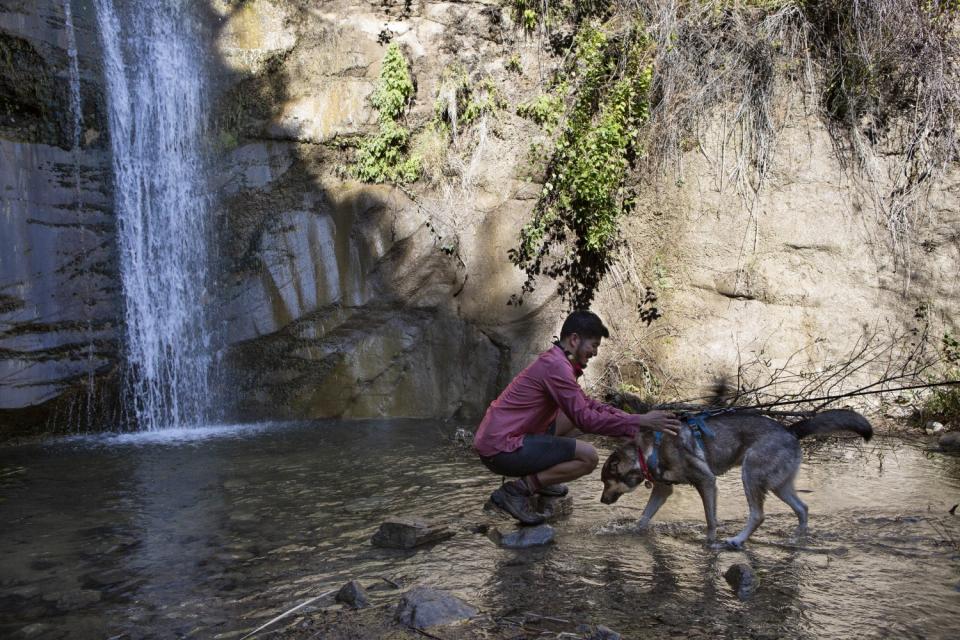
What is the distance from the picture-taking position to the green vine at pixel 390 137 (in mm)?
11141

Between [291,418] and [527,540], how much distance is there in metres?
6.54

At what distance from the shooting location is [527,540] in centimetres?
518

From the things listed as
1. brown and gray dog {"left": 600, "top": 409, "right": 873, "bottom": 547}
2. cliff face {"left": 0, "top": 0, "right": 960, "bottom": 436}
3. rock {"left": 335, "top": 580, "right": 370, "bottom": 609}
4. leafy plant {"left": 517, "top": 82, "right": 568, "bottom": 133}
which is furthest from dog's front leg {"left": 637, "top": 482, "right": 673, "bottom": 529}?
leafy plant {"left": 517, "top": 82, "right": 568, "bottom": 133}

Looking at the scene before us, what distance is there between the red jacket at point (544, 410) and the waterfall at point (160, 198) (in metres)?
6.91

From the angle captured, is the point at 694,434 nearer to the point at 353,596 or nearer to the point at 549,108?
the point at 353,596

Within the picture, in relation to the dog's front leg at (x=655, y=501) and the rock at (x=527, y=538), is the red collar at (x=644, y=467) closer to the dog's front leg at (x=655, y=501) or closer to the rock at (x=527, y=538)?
the dog's front leg at (x=655, y=501)

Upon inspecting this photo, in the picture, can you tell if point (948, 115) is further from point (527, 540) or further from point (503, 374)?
point (527, 540)

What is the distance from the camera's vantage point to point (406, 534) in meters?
5.22

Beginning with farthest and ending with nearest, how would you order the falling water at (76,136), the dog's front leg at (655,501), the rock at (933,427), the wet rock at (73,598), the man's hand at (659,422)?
the falling water at (76,136), the rock at (933,427), the dog's front leg at (655,501), the man's hand at (659,422), the wet rock at (73,598)

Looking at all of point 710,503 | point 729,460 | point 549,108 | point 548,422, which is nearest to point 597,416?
point 548,422

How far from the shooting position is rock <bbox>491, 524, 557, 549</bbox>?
203 inches

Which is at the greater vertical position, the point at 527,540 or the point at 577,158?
the point at 577,158

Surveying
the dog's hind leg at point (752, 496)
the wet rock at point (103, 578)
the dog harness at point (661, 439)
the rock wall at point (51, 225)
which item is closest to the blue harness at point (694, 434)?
the dog harness at point (661, 439)

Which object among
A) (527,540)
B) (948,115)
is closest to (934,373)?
(948,115)
